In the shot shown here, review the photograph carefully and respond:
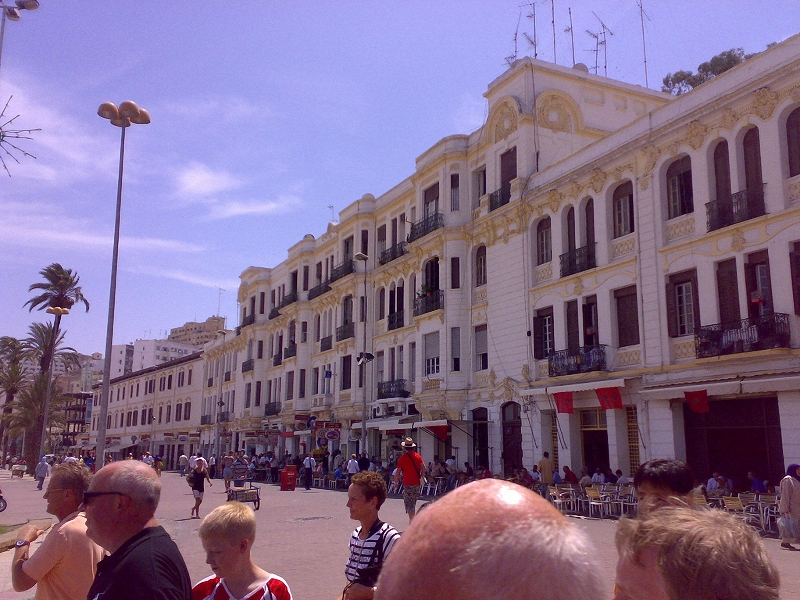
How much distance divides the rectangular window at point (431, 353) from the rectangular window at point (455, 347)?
1129mm

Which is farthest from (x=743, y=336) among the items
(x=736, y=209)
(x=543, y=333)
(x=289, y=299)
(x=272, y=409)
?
(x=272, y=409)

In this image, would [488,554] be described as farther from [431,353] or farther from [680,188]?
[431,353]

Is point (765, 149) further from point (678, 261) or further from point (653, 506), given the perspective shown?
point (653, 506)

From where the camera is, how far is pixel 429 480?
27594mm

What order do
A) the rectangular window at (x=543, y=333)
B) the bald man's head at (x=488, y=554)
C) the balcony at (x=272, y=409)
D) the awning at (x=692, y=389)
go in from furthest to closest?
the balcony at (x=272, y=409), the rectangular window at (x=543, y=333), the awning at (x=692, y=389), the bald man's head at (x=488, y=554)

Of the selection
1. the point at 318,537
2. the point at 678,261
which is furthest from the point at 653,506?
the point at 678,261

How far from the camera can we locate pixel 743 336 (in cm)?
1869

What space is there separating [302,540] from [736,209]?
1428cm

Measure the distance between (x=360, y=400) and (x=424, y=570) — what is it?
3824cm

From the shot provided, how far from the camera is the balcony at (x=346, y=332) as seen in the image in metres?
40.8

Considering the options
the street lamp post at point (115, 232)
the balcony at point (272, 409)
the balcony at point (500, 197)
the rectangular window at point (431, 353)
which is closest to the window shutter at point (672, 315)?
the balcony at point (500, 197)

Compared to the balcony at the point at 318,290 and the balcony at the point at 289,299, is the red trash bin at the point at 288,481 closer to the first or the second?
the balcony at the point at 318,290

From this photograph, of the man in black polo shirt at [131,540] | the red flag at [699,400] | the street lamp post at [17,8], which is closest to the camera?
the man in black polo shirt at [131,540]

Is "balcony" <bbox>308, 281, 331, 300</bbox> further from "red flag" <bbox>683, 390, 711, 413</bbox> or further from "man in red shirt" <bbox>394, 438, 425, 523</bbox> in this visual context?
"man in red shirt" <bbox>394, 438, 425, 523</bbox>
